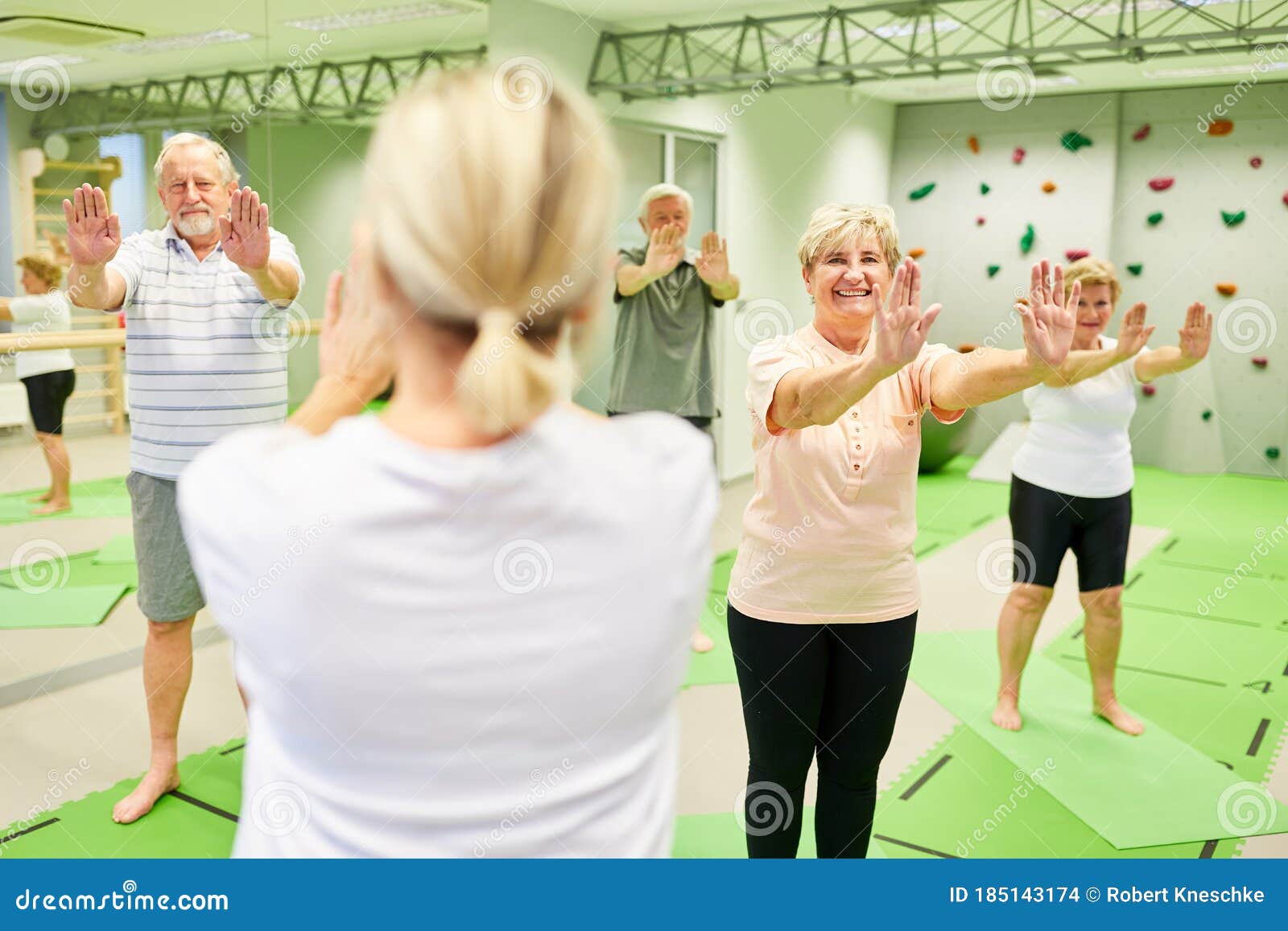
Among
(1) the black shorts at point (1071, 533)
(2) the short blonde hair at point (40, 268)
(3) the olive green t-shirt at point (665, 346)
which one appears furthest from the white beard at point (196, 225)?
(1) the black shorts at point (1071, 533)

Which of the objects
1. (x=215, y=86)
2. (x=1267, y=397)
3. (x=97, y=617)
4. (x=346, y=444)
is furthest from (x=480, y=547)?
(x=1267, y=397)

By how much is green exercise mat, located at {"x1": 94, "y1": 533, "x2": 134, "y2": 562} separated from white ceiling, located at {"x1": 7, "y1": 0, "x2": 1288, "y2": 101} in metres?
1.79

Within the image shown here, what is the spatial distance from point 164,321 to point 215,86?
5.06 feet

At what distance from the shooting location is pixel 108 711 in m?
3.34

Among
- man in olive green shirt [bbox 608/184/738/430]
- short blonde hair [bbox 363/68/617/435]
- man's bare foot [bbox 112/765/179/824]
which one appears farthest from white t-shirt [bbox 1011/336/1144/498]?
short blonde hair [bbox 363/68/617/435]

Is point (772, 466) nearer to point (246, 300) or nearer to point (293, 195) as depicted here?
point (246, 300)

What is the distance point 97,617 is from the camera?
13.0 feet

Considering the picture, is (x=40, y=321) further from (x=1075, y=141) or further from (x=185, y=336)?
(x=1075, y=141)

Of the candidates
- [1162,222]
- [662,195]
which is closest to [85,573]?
[662,195]

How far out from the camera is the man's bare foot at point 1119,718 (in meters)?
3.50

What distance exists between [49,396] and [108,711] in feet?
3.53

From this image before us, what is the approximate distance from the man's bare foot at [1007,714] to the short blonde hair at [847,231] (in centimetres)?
197

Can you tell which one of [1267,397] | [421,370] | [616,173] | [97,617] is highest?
[616,173]

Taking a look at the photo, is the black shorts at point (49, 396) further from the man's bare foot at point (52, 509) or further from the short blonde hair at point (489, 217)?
the short blonde hair at point (489, 217)
